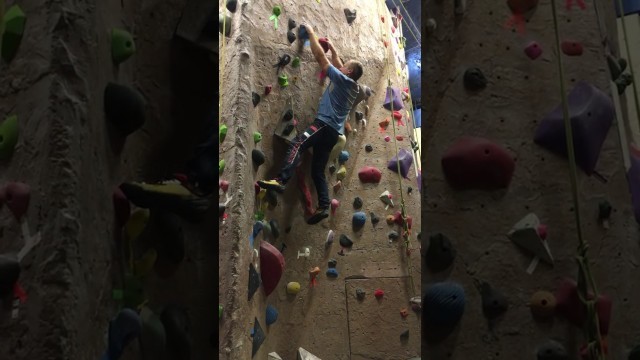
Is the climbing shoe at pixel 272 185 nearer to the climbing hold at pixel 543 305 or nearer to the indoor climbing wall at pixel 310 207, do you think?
the indoor climbing wall at pixel 310 207

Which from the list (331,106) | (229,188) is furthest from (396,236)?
(229,188)

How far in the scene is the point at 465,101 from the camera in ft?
3.78

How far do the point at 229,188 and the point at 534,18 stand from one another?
1.93 metres

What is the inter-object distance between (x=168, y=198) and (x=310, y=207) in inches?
101

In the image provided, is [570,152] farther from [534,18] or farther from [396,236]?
[396,236]

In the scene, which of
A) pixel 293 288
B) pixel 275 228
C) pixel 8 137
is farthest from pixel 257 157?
pixel 8 137

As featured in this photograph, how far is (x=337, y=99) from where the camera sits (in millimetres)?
3430

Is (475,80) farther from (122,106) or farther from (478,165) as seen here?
(122,106)

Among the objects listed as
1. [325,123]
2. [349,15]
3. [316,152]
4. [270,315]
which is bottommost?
[270,315]

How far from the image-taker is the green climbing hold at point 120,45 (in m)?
0.88

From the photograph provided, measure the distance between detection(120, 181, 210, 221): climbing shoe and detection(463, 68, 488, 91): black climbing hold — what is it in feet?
1.90

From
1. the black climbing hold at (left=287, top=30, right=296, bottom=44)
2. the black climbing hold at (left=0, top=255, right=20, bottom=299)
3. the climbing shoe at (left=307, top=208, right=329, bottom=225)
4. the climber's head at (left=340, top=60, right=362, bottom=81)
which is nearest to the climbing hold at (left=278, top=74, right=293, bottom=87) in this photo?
the black climbing hold at (left=287, top=30, right=296, bottom=44)

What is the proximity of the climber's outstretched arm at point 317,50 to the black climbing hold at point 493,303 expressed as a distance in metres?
2.60

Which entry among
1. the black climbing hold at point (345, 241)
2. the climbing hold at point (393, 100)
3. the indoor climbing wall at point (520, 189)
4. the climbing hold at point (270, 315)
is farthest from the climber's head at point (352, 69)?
the indoor climbing wall at point (520, 189)
